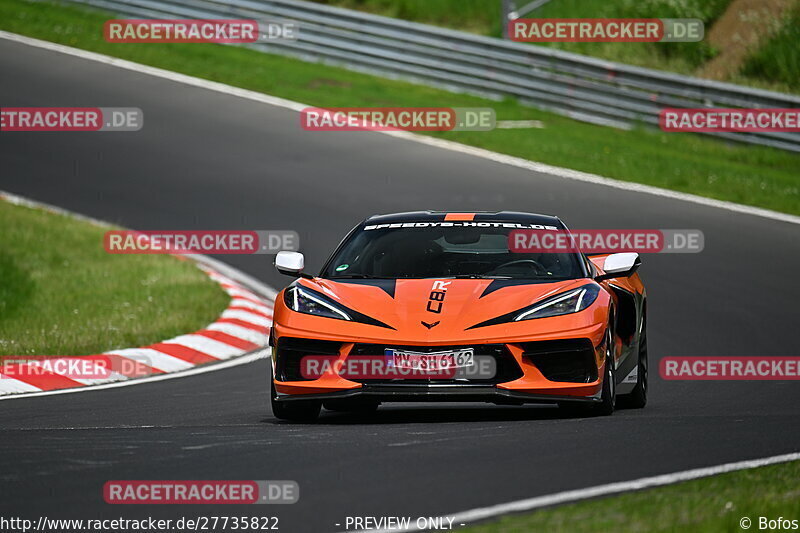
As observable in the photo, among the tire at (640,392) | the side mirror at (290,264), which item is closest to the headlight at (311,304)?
the side mirror at (290,264)

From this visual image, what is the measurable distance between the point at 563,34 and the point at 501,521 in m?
23.5

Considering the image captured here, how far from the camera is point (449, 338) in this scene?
8000mm

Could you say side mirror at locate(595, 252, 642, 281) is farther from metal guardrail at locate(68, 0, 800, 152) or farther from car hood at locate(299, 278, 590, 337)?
metal guardrail at locate(68, 0, 800, 152)

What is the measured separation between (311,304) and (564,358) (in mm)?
1471

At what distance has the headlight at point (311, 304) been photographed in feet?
27.3

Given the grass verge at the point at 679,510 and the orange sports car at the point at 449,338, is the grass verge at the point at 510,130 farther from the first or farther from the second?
the grass verge at the point at 679,510

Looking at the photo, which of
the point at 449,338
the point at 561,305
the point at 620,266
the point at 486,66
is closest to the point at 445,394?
the point at 449,338

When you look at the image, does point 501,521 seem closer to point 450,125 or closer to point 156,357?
point 156,357

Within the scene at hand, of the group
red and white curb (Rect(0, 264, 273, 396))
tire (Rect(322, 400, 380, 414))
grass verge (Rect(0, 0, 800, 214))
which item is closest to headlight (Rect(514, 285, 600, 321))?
tire (Rect(322, 400, 380, 414))

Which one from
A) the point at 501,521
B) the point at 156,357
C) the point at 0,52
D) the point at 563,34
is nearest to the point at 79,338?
the point at 156,357

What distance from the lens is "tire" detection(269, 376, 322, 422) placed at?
28.0ft

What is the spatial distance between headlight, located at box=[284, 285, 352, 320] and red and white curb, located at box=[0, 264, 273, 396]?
3.02 metres

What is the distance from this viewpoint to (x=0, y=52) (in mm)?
26438

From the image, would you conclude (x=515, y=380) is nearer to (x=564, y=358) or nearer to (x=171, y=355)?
(x=564, y=358)
